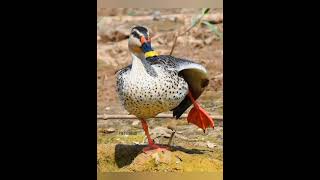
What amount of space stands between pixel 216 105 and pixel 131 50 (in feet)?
1.78

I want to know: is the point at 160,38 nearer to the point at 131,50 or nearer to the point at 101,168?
the point at 131,50

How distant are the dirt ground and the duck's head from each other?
6 centimetres

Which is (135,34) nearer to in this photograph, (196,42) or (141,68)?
(141,68)

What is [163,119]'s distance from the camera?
3857 mm

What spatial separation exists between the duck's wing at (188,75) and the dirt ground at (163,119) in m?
0.03

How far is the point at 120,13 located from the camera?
386 cm

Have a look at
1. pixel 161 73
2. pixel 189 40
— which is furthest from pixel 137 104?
pixel 189 40

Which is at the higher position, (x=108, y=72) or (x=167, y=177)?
(x=108, y=72)

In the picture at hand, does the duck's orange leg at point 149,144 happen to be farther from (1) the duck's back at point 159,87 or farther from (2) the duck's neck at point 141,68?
(2) the duck's neck at point 141,68

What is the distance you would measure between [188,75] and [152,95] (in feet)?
0.81

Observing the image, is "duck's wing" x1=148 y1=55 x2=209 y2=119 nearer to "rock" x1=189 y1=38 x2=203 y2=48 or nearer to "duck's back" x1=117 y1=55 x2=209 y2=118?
"duck's back" x1=117 y1=55 x2=209 y2=118

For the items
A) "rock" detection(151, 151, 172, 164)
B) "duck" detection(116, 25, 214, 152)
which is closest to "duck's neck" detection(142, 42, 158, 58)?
"duck" detection(116, 25, 214, 152)

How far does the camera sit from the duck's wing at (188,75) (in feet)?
12.5

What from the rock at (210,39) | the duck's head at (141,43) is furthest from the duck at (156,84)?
the rock at (210,39)
